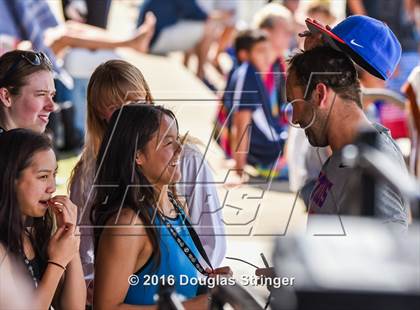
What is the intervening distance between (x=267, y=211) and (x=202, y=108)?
1850 millimetres

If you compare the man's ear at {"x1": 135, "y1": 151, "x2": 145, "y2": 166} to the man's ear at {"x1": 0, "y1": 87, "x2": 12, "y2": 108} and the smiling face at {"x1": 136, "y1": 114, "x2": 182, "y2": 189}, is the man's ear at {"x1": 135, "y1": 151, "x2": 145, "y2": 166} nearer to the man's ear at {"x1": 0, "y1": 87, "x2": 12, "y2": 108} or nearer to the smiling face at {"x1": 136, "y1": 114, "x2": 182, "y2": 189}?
the smiling face at {"x1": 136, "y1": 114, "x2": 182, "y2": 189}

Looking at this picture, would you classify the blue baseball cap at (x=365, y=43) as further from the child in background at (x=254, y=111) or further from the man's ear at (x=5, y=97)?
the child in background at (x=254, y=111)

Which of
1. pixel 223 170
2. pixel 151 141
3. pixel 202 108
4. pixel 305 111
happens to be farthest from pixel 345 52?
pixel 202 108

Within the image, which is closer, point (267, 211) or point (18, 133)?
point (18, 133)

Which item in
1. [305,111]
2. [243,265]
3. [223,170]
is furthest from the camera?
[223,170]

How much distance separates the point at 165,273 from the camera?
3.55 meters

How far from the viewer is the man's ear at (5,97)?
13.1 ft

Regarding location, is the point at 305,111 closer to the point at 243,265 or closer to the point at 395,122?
the point at 243,265

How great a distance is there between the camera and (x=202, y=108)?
→ 9.20 metres

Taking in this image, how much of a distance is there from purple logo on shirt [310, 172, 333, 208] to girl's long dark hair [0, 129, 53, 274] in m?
0.90

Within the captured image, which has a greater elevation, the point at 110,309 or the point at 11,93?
the point at 11,93

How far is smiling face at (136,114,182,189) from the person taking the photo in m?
3.71

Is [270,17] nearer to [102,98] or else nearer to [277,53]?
[277,53]

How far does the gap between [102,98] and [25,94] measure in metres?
0.35
